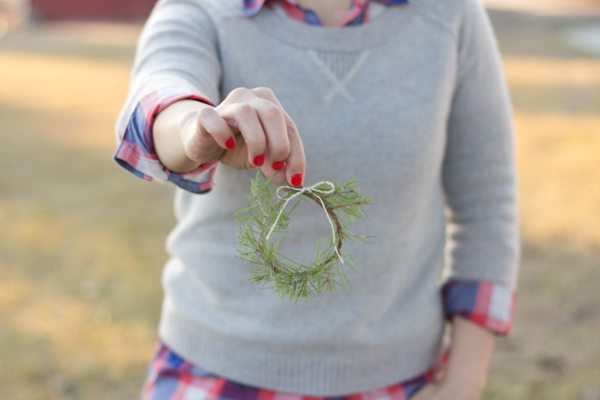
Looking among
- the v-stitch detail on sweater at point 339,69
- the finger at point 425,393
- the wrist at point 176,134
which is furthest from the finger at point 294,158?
the finger at point 425,393

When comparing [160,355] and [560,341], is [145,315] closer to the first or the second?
[560,341]

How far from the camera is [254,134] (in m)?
0.87

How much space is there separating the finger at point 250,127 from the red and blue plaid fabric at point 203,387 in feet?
2.20

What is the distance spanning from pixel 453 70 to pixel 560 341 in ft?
6.41

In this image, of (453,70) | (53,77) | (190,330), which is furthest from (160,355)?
(53,77)

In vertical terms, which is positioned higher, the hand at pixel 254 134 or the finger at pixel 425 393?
the hand at pixel 254 134

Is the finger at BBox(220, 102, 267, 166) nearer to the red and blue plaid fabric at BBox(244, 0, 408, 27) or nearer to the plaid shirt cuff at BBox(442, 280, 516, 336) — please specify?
the red and blue plaid fabric at BBox(244, 0, 408, 27)

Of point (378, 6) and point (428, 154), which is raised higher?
point (378, 6)

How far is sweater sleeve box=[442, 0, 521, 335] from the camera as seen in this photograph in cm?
151

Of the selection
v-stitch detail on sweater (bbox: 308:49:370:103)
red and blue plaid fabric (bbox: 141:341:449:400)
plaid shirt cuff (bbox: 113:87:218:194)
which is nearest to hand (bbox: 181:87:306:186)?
plaid shirt cuff (bbox: 113:87:218:194)

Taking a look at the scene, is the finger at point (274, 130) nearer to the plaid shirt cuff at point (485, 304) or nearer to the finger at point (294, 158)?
the finger at point (294, 158)

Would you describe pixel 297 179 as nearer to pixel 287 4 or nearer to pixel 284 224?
pixel 284 224

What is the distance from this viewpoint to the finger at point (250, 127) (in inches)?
34.4

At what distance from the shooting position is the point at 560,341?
3.10 meters
